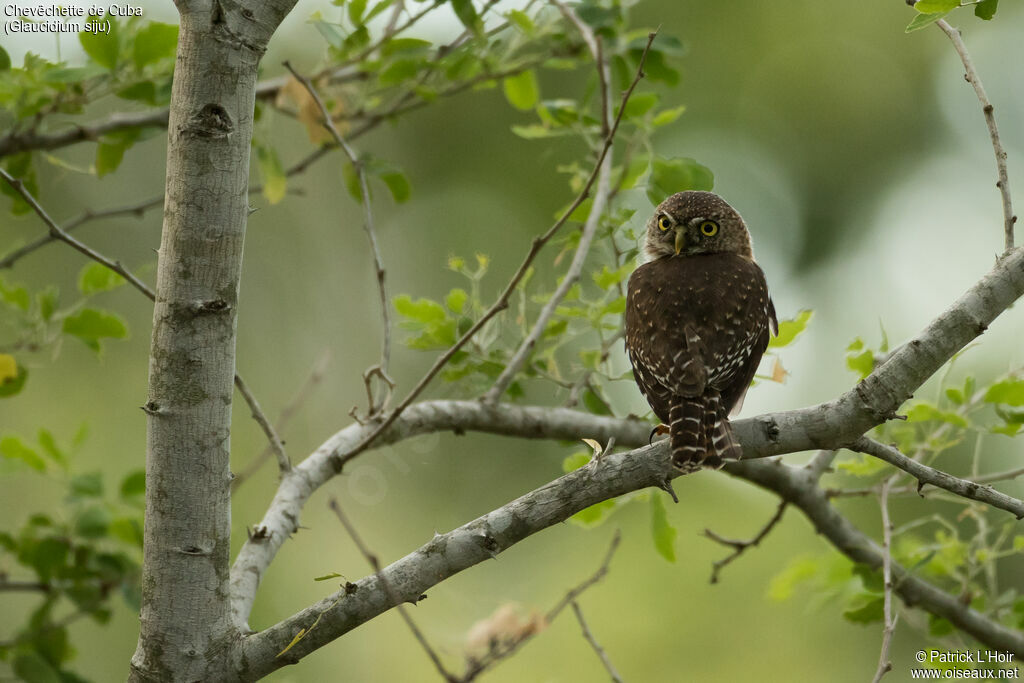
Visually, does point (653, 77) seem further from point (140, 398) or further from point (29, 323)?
point (140, 398)

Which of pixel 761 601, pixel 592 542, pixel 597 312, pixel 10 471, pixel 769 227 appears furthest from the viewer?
pixel 769 227

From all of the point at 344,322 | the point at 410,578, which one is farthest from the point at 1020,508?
the point at 344,322

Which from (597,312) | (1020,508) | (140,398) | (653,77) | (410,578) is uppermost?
(140,398)

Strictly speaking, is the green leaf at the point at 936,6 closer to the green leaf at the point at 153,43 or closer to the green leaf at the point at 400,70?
the green leaf at the point at 400,70

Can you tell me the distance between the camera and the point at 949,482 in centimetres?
242

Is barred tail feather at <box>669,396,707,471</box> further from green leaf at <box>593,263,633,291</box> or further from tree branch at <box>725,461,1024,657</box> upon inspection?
green leaf at <box>593,263,633,291</box>

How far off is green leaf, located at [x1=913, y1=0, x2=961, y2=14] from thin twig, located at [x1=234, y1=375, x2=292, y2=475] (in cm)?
207

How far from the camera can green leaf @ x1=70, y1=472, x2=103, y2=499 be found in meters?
4.16

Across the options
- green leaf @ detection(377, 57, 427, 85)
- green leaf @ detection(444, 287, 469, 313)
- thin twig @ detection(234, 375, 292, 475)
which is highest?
green leaf @ detection(377, 57, 427, 85)

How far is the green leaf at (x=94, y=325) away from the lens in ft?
12.0

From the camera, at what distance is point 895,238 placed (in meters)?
15.5

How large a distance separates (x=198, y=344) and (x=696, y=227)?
2.73m

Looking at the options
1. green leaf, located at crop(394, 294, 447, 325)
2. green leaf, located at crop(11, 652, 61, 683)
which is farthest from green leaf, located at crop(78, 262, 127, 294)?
green leaf, located at crop(11, 652, 61, 683)

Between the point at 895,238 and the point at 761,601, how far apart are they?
251 inches
